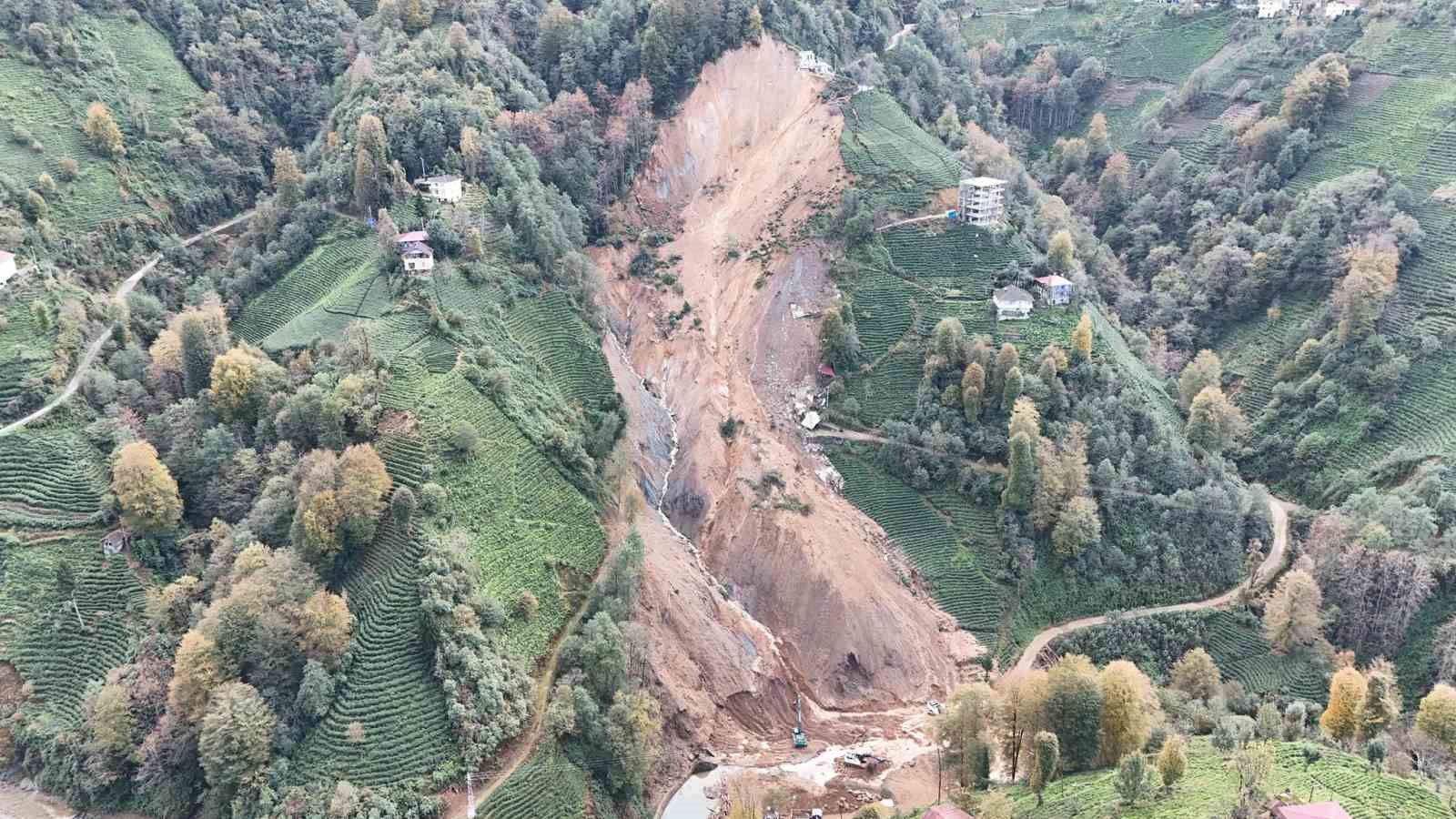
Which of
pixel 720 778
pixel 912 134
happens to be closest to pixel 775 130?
pixel 912 134

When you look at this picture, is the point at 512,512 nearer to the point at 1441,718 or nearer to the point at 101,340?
the point at 101,340

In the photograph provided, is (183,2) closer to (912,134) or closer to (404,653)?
(912,134)

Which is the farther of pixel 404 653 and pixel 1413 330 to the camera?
pixel 1413 330

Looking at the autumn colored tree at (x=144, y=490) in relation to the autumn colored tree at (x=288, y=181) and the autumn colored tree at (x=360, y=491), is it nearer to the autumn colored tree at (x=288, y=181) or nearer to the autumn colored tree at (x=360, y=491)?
the autumn colored tree at (x=360, y=491)

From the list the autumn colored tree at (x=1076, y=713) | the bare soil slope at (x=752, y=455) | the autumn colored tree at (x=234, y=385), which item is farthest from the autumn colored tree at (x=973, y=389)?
the autumn colored tree at (x=234, y=385)

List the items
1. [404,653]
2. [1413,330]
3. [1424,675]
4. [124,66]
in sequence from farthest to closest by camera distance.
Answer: [124,66] → [1413,330] → [1424,675] → [404,653]

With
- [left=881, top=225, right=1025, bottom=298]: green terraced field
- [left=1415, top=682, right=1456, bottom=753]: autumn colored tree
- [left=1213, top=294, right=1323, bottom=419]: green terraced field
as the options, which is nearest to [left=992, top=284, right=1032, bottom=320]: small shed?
[left=881, top=225, right=1025, bottom=298]: green terraced field
